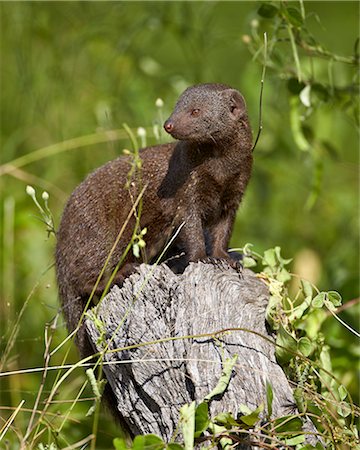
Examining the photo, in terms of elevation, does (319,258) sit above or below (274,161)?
below

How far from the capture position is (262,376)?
8.36 ft

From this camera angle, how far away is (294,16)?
11.1ft

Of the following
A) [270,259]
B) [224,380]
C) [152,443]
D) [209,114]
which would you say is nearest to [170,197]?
[209,114]

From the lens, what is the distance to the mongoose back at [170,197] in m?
3.25

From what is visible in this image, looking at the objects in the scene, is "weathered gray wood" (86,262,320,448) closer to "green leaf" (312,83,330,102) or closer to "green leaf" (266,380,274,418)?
"green leaf" (266,380,274,418)

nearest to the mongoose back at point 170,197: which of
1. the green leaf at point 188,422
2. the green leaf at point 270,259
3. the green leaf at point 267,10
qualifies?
the green leaf at point 270,259

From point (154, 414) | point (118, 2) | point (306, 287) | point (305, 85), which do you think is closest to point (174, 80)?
point (118, 2)

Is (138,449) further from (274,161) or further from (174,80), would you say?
(274,161)

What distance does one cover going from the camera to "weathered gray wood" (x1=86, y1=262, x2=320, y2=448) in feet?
8.32

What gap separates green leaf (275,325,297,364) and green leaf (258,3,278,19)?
1.37 m

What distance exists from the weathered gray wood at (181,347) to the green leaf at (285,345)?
1.2 inches

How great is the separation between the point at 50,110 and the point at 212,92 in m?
3.11

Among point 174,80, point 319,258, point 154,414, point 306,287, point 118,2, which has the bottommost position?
point 319,258

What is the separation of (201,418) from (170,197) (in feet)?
3.77
